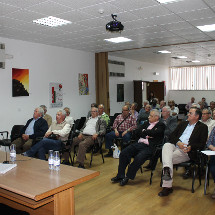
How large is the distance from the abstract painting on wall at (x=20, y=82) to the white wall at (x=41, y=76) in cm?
10

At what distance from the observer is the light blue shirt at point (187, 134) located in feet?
14.8

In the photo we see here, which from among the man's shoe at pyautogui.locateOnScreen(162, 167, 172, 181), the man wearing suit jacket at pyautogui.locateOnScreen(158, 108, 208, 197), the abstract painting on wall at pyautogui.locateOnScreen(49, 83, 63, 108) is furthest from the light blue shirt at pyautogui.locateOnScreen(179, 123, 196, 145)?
the abstract painting on wall at pyautogui.locateOnScreen(49, 83, 63, 108)

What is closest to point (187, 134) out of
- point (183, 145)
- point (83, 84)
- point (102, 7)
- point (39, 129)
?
point (183, 145)

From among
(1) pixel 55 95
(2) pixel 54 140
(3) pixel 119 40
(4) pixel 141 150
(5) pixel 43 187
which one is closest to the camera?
(5) pixel 43 187

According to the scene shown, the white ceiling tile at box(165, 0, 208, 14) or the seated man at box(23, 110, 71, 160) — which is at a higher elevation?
the white ceiling tile at box(165, 0, 208, 14)

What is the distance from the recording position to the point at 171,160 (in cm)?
412

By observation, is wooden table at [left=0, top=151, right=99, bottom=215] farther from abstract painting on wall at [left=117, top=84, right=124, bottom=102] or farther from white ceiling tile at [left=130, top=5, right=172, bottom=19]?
abstract painting on wall at [left=117, top=84, right=124, bottom=102]

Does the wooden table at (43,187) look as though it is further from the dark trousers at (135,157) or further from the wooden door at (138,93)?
the wooden door at (138,93)

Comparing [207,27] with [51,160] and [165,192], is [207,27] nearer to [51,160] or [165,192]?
[165,192]

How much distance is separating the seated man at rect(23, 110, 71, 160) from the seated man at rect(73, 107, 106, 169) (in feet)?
1.17

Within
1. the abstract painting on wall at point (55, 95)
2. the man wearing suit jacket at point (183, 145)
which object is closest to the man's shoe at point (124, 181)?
the man wearing suit jacket at point (183, 145)

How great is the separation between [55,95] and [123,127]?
9.76ft

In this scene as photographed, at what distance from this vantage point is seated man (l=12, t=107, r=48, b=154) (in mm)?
5594

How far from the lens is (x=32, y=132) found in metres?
5.83
